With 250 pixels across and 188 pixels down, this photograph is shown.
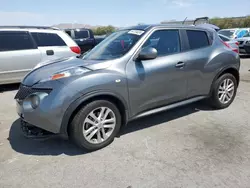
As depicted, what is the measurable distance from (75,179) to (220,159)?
1.77 m

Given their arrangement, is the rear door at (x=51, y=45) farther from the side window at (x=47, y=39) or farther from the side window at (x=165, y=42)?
the side window at (x=165, y=42)

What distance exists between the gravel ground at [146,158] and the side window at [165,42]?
123 cm

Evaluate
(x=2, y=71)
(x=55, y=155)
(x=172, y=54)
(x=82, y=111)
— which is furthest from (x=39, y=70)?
(x=2, y=71)

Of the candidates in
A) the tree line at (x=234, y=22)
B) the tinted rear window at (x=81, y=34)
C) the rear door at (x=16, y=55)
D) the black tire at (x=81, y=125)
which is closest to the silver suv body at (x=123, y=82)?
the black tire at (x=81, y=125)

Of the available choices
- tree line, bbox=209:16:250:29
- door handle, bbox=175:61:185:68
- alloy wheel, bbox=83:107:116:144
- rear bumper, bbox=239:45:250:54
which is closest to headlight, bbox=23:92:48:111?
alloy wheel, bbox=83:107:116:144

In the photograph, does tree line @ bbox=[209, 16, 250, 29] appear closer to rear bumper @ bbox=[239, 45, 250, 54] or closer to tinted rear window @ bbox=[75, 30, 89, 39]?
rear bumper @ bbox=[239, 45, 250, 54]

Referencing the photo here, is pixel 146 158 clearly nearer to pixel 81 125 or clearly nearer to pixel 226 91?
pixel 81 125

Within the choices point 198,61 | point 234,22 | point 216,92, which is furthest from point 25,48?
point 234,22

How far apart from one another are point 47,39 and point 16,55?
1009 millimetres

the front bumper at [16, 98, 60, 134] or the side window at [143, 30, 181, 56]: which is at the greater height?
the side window at [143, 30, 181, 56]

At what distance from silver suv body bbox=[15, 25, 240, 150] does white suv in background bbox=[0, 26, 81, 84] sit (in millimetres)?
3074

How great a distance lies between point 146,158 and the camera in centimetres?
309

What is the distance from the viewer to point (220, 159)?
3.02 meters

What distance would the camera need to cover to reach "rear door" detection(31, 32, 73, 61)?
6.76 metres
